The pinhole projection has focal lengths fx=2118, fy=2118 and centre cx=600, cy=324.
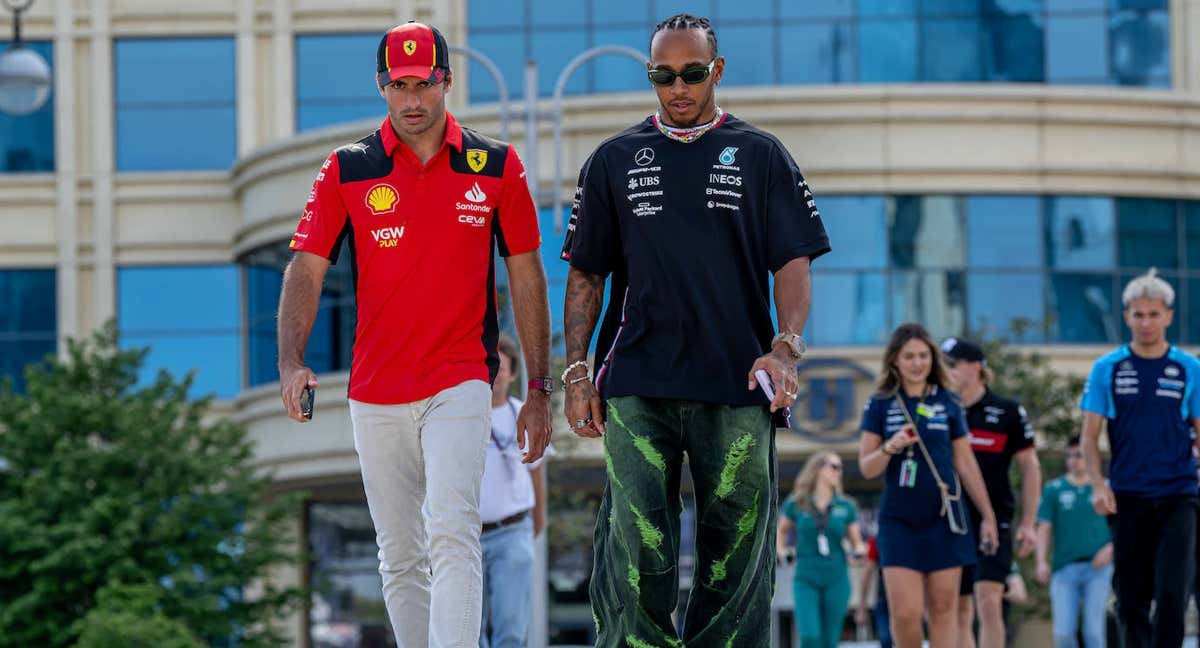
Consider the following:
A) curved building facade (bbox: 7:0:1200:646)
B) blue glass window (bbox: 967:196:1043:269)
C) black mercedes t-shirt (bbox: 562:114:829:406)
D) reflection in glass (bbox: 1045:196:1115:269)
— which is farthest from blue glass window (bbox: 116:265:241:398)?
black mercedes t-shirt (bbox: 562:114:829:406)

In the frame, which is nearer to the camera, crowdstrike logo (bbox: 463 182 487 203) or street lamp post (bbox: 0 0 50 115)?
crowdstrike logo (bbox: 463 182 487 203)

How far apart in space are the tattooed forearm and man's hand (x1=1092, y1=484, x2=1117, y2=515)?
458 centimetres

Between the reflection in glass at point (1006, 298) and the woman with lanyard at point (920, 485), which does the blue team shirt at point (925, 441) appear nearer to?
the woman with lanyard at point (920, 485)

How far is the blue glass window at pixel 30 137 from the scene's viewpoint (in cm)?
4216

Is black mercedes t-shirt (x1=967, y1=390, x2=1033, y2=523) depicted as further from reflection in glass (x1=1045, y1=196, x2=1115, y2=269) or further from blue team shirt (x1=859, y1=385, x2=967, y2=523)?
reflection in glass (x1=1045, y1=196, x2=1115, y2=269)

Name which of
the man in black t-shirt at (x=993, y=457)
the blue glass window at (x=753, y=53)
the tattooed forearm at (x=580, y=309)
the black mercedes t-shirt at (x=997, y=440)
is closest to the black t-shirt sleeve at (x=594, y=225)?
the tattooed forearm at (x=580, y=309)

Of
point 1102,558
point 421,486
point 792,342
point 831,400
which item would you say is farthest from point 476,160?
point 831,400

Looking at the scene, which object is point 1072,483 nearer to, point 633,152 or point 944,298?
point 633,152

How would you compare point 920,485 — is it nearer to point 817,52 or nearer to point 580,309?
point 580,309

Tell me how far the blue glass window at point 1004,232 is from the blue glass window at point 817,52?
3.55 metres

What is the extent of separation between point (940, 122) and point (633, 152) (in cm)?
3048

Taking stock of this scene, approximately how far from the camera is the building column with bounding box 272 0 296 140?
41188 millimetres

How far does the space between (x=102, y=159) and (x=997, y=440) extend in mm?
32043

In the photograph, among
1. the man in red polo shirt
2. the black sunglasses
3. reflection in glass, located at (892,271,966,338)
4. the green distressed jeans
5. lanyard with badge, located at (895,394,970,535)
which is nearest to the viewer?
the green distressed jeans
